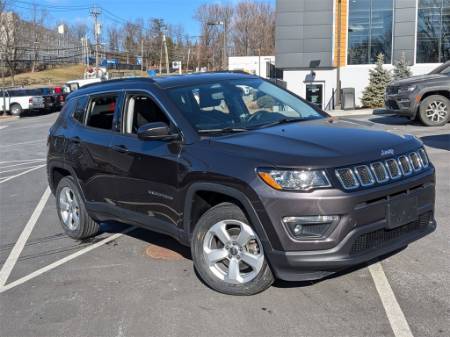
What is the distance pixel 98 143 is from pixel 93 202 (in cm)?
66

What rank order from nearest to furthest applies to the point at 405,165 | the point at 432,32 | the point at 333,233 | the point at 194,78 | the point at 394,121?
1. the point at 333,233
2. the point at 405,165
3. the point at 194,78
4. the point at 394,121
5. the point at 432,32

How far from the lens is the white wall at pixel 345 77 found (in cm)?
3014

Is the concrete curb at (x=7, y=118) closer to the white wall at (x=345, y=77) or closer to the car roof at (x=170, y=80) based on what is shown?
the white wall at (x=345, y=77)

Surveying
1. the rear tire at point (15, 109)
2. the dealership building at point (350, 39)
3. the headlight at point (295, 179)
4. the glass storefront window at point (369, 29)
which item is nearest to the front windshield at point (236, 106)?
the headlight at point (295, 179)

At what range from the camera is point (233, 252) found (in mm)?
4305

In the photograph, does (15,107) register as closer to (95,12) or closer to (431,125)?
(431,125)

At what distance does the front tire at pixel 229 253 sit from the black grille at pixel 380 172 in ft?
3.18

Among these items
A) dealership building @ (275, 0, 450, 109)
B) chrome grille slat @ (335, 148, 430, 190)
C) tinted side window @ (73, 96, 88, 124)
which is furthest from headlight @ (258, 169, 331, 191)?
dealership building @ (275, 0, 450, 109)

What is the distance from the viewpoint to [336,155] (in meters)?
3.86

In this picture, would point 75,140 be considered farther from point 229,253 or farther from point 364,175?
point 364,175

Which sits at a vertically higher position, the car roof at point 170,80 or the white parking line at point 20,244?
the car roof at point 170,80

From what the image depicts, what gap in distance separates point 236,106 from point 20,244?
309 cm

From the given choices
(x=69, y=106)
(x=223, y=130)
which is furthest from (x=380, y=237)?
(x=69, y=106)

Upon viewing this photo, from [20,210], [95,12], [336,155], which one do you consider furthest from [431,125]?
[95,12]
